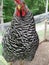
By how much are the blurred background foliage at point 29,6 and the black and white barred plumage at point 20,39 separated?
10.6 meters

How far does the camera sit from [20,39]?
4.32 m

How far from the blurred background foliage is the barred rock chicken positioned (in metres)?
10.6

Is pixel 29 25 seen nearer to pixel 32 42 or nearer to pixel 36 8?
pixel 32 42

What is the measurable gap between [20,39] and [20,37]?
32mm

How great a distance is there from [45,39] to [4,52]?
503 centimetres

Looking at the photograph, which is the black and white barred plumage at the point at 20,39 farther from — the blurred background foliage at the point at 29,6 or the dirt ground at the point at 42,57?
the blurred background foliage at the point at 29,6

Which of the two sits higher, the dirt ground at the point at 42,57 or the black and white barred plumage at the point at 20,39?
the black and white barred plumage at the point at 20,39

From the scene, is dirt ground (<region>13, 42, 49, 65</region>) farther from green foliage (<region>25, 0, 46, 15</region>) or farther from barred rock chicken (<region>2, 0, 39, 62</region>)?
→ green foliage (<region>25, 0, 46, 15</region>)

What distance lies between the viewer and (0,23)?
13.2 metres

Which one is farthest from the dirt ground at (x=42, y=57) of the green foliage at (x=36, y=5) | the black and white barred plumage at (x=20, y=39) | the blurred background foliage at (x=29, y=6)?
the green foliage at (x=36, y=5)

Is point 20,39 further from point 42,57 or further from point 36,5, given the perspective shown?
point 36,5

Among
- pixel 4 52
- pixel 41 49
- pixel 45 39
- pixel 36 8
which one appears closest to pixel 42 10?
pixel 36 8

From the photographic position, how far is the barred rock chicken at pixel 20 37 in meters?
4.30

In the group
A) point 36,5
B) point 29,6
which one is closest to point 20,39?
point 29,6
